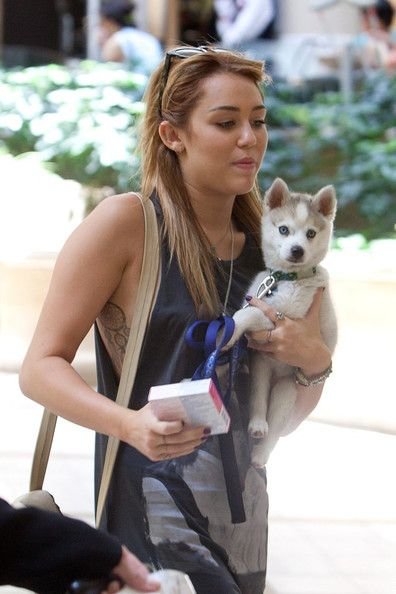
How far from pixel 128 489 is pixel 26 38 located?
1443 cm

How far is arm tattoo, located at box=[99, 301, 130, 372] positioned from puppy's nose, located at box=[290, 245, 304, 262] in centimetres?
41

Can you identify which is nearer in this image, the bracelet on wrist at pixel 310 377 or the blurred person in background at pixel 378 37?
the bracelet on wrist at pixel 310 377

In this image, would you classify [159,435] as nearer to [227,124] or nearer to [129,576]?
[129,576]

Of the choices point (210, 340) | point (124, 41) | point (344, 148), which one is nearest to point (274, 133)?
point (344, 148)

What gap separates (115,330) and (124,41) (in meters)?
10.0

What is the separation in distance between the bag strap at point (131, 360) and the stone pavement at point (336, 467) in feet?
7.91

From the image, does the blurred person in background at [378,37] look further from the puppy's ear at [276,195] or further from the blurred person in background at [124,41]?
the puppy's ear at [276,195]

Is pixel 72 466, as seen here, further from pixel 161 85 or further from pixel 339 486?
pixel 161 85

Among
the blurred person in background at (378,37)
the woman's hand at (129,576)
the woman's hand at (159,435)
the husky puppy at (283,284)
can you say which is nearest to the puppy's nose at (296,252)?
the husky puppy at (283,284)

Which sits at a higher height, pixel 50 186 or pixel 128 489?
pixel 128 489

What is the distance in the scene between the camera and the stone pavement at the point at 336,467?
17.2ft

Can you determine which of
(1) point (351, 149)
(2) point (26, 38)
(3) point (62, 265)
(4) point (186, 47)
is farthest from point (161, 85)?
(2) point (26, 38)

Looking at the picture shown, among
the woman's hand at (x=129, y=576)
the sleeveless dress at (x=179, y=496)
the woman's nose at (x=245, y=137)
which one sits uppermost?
the woman's nose at (x=245, y=137)

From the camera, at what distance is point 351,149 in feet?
33.6
